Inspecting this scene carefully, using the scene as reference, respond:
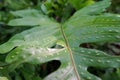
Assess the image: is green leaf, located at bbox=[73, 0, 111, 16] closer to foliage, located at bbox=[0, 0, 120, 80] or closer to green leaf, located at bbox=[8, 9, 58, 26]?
foliage, located at bbox=[0, 0, 120, 80]

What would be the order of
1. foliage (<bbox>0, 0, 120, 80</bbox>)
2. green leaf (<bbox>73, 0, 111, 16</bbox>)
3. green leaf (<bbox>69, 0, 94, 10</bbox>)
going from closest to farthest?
foliage (<bbox>0, 0, 120, 80</bbox>) → green leaf (<bbox>73, 0, 111, 16</bbox>) → green leaf (<bbox>69, 0, 94, 10</bbox>)

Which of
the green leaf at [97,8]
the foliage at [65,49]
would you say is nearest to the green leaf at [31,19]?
the foliage at [65,49]

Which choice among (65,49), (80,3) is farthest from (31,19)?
(65,49)

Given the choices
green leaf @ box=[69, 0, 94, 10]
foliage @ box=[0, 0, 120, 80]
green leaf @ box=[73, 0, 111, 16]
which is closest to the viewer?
foliage @ box=[0, 0, 120, 80]

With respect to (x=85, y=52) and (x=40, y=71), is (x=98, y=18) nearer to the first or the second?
(x=85, y=52)

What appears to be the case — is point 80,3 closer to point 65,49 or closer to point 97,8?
point 97,8

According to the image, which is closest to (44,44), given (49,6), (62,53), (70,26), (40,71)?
(62,53)

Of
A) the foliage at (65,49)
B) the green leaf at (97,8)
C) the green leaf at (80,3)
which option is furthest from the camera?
the green leaf at (80,3)

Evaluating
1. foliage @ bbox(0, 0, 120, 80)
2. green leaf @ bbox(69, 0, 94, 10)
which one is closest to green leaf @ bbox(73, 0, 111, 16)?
foliage @ bbox(0, 0, 120, 80)

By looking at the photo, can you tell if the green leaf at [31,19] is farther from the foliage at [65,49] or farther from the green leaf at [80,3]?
the green leaf at [80,3]
